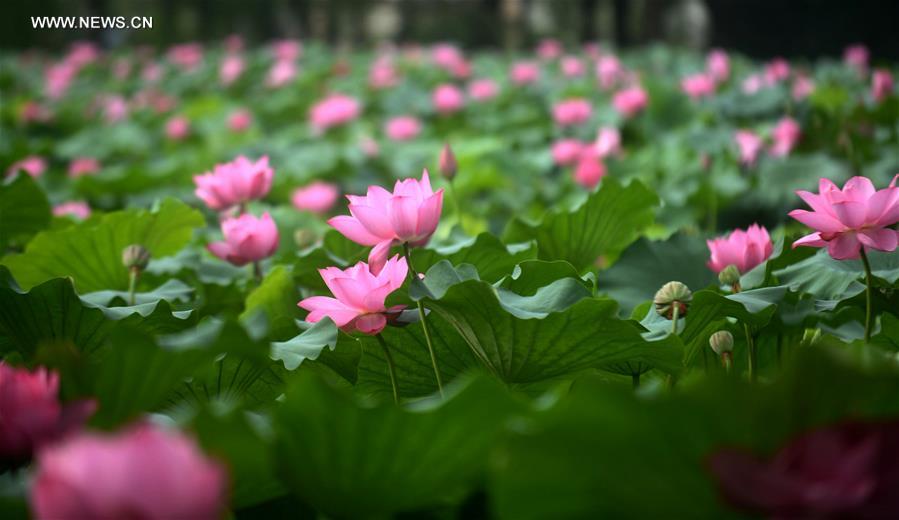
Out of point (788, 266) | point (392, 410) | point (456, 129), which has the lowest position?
point (456, 129)

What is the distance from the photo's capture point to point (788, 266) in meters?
1.30

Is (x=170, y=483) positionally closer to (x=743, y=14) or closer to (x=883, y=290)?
(x=883, y=290)

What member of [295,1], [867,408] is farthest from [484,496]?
[295,1]

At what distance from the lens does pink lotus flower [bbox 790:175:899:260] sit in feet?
3.23

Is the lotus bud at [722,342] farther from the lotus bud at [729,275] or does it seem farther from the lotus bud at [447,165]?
the lotus bud at [447,165]

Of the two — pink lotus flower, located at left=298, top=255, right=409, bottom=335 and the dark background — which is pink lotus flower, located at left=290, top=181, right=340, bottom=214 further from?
the dark background

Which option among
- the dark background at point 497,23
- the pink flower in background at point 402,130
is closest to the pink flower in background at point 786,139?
the pink flower in background at point 402,130

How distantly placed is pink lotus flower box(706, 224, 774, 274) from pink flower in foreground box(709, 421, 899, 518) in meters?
0.67

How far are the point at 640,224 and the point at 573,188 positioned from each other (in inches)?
49.4

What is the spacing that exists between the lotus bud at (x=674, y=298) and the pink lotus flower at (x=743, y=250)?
0.66 feet

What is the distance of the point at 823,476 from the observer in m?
0.56

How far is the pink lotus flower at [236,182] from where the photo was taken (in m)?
1.61

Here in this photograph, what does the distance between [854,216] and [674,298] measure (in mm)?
193

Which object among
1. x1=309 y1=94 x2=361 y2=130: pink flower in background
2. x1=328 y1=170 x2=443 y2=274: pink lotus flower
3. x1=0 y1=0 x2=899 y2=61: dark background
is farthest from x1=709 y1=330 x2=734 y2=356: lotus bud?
x1=0 y1=0 x2=899 y2=61: dark background
